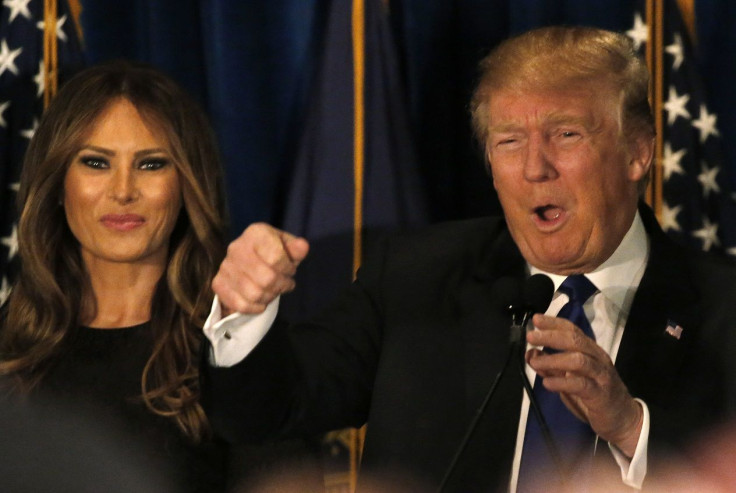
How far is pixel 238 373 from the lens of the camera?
210 cm

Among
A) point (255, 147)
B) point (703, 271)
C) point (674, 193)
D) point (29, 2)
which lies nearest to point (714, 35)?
point (674, 193)

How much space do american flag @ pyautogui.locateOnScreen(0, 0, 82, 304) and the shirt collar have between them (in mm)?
1409

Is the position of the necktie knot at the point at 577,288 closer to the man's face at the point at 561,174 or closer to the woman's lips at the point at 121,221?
the man's face at the point at 561,174

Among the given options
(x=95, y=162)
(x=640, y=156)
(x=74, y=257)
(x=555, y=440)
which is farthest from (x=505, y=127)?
(x=74, y=257)

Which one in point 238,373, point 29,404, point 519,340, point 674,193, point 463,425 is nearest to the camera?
point 519,340

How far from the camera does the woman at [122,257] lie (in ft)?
8.61

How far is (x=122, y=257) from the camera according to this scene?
2678 mm

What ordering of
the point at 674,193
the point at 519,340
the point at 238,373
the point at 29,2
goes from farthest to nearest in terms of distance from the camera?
the point at 29,2, the point at 674,193, the point at 238,373, the point at 519,340

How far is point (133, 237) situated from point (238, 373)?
69cm

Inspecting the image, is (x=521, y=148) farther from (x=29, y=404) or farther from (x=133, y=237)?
(x=29, y=404)

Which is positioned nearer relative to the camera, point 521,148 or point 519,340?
point 519,340

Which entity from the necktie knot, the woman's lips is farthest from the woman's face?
the necktie knot

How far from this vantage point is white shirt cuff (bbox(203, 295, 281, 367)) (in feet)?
6.80

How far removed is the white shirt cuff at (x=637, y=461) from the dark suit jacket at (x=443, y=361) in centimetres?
5
